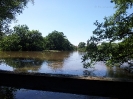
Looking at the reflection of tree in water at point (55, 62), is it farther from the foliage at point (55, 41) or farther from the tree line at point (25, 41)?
the foliage at point (55, 41)

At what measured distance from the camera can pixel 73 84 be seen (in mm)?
4879

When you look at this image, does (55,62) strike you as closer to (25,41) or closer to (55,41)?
(25,41)

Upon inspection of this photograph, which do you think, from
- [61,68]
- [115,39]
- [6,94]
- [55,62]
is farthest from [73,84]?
[55,62]

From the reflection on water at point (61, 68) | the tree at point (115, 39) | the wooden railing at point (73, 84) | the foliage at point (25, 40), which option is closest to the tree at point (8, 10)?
the reflection on water at point (61, 68)

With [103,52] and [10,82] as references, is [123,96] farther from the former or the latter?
[103,52]

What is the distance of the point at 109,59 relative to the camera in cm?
1384

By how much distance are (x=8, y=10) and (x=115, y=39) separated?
51.9ft

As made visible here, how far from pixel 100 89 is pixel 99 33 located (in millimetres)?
9677

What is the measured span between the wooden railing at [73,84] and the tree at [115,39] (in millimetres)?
9128

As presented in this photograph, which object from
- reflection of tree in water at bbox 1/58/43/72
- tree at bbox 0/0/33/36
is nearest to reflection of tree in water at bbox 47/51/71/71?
reflection of tree in water at bbox 1/58/43/72

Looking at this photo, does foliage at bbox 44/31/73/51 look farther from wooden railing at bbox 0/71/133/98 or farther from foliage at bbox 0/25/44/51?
wooden railing at bbox 0/71/133/98

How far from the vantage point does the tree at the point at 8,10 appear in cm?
2156

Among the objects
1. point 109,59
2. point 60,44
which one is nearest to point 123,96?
point 109,59

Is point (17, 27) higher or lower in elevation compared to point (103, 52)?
higher
